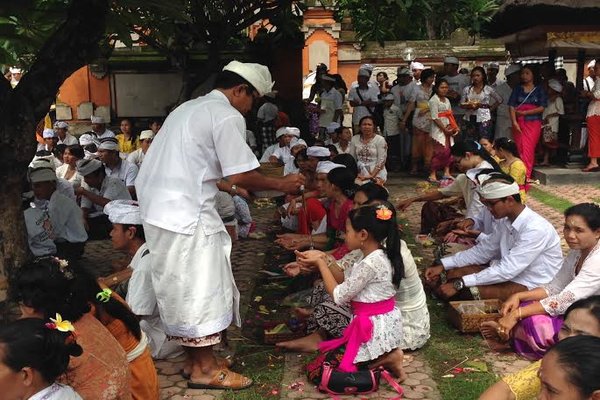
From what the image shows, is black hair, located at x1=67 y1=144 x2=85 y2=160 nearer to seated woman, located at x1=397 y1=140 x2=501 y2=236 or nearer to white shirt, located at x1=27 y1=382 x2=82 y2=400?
seated woman, located at x1=397 y1=140 x2=501 y2=236

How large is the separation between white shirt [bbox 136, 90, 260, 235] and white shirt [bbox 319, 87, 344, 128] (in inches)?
372

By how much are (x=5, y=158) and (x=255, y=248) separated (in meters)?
3.64

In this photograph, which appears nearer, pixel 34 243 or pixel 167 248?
pixel 167 248

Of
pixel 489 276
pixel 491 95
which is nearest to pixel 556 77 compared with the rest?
pixel 491 95

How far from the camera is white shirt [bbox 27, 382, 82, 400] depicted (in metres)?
2.60

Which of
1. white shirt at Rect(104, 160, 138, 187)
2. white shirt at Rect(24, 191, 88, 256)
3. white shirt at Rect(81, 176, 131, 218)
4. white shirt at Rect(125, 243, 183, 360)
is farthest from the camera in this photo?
white shirt at Rect(104, 160, 138, 187)

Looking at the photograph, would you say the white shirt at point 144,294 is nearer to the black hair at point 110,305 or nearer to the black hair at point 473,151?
the black hair at point 110,305

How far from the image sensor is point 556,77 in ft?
39.5

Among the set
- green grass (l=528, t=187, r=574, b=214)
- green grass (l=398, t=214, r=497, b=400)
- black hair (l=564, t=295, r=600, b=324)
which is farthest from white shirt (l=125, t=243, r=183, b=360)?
green grass (l=528, t=187, r=574, b=214)

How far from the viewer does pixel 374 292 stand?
424 cm

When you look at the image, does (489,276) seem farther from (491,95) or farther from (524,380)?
(491,95)

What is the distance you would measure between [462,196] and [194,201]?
4.09m

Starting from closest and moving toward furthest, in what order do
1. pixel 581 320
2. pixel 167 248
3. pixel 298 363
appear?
→ pixel 581 320
pixel 167 248
pixel 298 363

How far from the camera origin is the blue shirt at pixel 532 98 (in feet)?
36.4
